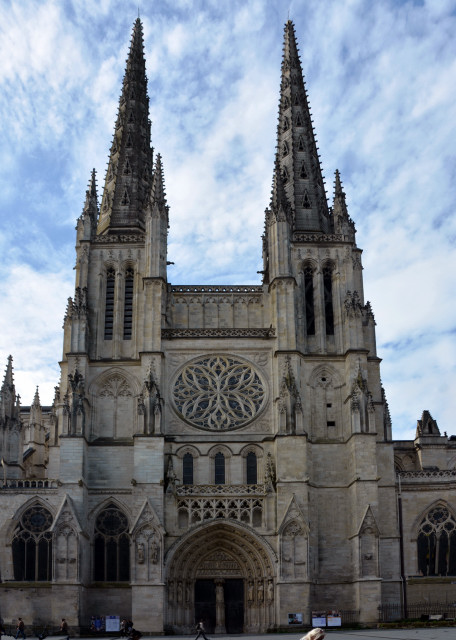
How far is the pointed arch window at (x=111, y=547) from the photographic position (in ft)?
112

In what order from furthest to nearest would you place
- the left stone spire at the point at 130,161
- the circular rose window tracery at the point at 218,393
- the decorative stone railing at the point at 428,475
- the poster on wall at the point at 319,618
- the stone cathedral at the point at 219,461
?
the left stone spire at the point at 130,161 < the decorative stone railing at the point at 428,475 < the circular rose window tracery at the point at 218,393 < the stone cathedral at the point at 219,461 < the poster on wall at the point at 319,618

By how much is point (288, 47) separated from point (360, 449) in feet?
82.6

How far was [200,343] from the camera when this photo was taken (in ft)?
123

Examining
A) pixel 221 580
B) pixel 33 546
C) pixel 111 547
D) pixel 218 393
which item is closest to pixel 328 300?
pixel 218 393

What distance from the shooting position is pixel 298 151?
144ft

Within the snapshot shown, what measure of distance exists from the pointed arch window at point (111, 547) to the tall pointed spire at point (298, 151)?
1718 centimetres

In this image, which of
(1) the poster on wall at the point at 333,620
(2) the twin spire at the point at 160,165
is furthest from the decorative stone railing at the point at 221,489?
(2) the twin spire at the point at 160,165

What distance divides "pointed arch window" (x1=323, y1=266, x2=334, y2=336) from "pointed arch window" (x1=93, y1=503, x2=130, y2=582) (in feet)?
42.5

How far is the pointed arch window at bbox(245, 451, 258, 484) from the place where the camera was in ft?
117

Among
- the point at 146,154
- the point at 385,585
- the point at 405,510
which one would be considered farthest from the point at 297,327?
the point at 146,154

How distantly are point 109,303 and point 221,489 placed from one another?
1057cm

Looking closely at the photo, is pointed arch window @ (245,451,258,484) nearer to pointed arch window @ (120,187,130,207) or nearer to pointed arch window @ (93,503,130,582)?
pointed arch window @ (93,503,130,582)

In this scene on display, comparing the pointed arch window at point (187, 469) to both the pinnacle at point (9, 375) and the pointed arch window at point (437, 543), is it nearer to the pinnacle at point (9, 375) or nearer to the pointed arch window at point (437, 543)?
the pinnacle at point (9, 375)

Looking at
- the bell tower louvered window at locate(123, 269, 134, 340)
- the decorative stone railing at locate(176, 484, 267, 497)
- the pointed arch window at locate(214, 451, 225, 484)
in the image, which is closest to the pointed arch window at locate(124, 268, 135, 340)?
the bell tower louvered window at locate(123, 269, 134, 340)
